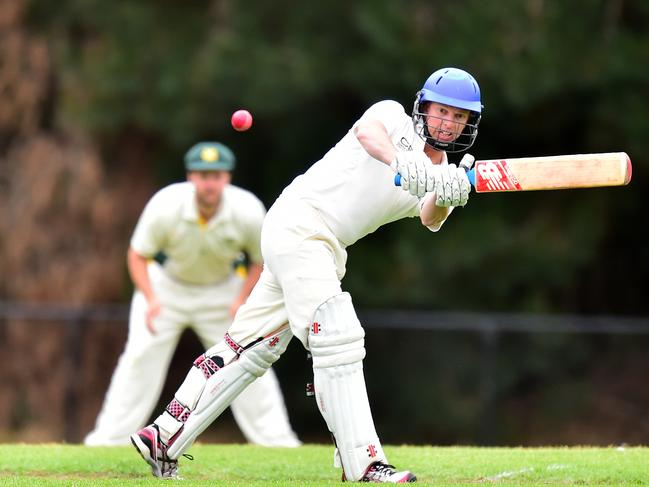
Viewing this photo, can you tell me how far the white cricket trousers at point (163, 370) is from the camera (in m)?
8.83

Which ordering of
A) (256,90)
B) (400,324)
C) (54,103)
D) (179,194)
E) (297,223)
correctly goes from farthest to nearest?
(54,103) → (256,90) → (400,324) → (179,194) → (297,223)

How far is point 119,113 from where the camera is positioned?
14.0 metres

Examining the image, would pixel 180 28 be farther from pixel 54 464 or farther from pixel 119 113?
pixel 54 464

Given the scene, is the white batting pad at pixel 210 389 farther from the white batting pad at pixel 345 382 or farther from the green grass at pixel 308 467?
the white batting pad at pixel 345 382

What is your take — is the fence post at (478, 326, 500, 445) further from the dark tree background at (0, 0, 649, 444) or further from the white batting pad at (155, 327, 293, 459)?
the white batting pad at (155, 327, 293, 459)

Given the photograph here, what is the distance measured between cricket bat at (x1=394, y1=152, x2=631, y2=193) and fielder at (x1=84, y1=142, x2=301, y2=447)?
3.14 m

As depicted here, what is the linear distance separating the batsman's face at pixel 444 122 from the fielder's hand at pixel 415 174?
35 cm

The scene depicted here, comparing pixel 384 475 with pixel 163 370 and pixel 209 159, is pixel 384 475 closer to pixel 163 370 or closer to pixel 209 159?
pixel 209 159

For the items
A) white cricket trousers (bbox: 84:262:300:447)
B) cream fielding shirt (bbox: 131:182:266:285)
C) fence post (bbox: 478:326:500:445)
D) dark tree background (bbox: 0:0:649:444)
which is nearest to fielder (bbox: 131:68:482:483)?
cream fielding shirt (bbox: 131:182:266:285)

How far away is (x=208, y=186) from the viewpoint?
8586 mm

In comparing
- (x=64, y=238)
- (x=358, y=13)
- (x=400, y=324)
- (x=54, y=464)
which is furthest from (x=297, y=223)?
(x=64, y=238)

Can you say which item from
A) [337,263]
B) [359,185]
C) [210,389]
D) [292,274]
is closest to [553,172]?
[359,185]

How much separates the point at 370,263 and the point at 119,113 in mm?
3054

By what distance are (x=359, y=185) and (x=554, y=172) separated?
833 millimetres
